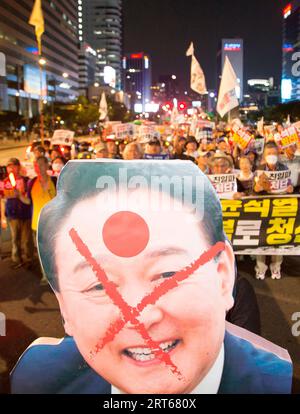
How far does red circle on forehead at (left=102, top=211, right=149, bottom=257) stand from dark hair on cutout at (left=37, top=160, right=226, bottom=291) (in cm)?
15

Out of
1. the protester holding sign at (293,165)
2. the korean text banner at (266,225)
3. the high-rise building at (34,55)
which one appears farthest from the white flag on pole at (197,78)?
the high-rise building at (34,55)

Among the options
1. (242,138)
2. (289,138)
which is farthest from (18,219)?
A: (242,138)

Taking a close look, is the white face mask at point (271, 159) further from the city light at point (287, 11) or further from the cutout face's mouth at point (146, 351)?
the city light at point (287, 11)

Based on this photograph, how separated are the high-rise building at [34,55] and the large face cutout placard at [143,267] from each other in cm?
6366

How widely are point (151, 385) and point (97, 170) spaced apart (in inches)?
36.9

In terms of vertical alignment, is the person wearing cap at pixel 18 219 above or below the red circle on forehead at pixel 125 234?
below

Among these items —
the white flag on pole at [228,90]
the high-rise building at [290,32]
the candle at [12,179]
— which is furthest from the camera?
the high-rise building at [290,32]

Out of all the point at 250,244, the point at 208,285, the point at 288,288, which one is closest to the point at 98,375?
the point at 208,285

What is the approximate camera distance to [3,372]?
4.43 m

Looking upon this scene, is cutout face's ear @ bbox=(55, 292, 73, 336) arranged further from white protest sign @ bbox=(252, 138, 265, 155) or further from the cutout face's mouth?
white protest sign @ bbox=(252, 138, 265, 155)

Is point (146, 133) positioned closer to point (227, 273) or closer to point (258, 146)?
point (258, 146)

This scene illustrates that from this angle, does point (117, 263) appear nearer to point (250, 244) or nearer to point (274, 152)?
point (250, 244)

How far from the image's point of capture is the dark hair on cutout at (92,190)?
1990mm

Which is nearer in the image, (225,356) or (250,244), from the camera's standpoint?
(225,356)
